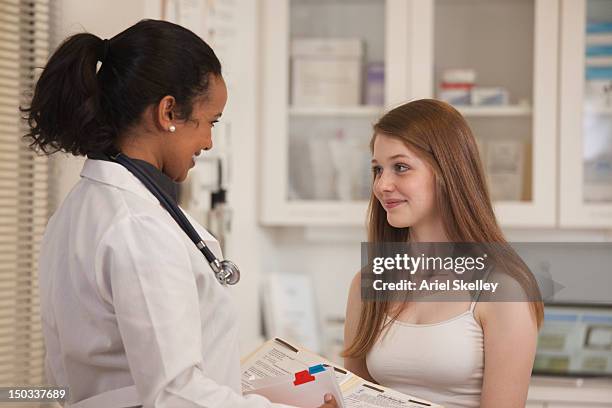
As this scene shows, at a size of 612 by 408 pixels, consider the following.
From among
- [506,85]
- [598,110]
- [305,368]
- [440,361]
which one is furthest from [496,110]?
[305,368]

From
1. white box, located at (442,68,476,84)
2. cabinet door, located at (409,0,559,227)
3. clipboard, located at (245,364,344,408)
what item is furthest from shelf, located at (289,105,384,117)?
clipboard, located at (245,364,344,408)

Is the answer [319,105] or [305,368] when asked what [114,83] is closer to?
[305,368]

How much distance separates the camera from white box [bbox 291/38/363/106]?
2656 millimetres

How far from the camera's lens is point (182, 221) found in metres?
1.03

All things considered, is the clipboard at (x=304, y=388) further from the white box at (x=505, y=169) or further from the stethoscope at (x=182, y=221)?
the white box at (x=505, y=169)

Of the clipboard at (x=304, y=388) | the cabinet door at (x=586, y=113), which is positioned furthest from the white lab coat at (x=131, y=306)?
the cabinet door at (x=586, y=113)

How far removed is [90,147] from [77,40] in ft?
0.47

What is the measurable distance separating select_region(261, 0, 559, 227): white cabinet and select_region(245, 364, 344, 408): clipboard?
1.50 m

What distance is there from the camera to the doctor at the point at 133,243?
935mm

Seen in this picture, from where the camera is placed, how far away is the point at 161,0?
1888 mm

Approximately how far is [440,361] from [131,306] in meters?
0.63

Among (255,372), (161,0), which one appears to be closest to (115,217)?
(255,372)

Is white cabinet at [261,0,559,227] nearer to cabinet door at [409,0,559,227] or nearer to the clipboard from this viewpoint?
cabinet door at [409,0,559,227]

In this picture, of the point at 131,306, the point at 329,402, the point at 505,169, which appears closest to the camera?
the point at 131,306
